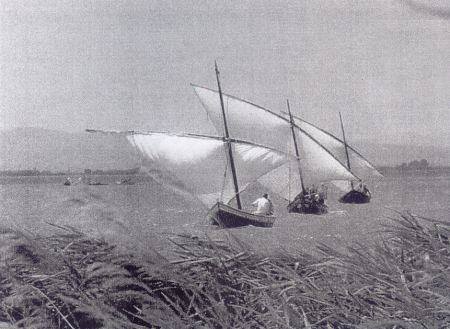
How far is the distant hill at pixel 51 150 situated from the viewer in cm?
466

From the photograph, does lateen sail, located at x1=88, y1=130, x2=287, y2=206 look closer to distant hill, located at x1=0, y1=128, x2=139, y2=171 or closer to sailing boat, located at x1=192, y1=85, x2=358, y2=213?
sailing boat, located at x1=192, y1=85, x2=358, y2=213

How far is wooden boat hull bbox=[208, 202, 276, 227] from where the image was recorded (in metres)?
9.41

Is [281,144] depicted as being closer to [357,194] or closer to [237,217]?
[357,194]

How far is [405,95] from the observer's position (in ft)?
15.1

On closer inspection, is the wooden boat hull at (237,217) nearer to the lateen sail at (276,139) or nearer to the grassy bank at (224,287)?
the lateen sail at (276,139)

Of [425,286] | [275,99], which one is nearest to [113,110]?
[275,99]

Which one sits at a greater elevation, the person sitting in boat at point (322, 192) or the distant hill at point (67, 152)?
the distant hill at point (67, 152)

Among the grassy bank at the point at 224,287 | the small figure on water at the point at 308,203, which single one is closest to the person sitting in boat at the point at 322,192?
the small figure on water at the point at 308,203

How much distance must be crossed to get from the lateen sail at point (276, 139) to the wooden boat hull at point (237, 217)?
1.75 m

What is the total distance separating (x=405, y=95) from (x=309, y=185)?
25.6ft

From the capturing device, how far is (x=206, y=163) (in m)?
12.5

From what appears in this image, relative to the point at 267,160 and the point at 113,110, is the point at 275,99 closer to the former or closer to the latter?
the point at 113,110

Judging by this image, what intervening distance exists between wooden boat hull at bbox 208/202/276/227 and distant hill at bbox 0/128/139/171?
12.1ft

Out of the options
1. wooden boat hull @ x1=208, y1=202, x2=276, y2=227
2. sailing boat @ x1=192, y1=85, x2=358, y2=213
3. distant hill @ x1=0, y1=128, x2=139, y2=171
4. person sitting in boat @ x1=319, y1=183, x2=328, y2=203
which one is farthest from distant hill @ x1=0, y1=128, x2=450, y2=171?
person sitting in boat @ x1=319, y1=183, x2=328, y2=203
